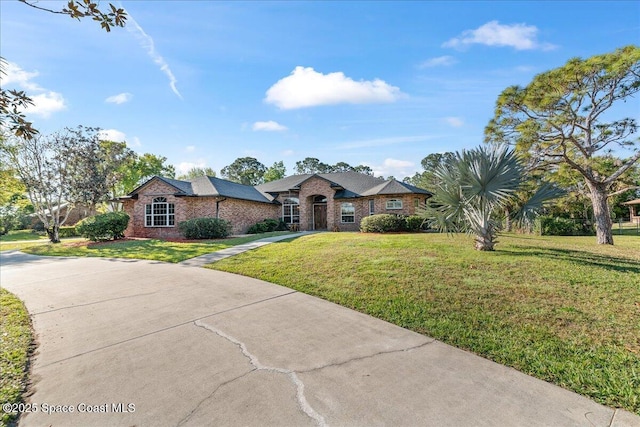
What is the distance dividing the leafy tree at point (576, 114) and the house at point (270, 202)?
23.7 ft

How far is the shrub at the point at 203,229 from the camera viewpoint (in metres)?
17.5

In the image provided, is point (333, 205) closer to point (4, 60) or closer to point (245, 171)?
point (4, 60)

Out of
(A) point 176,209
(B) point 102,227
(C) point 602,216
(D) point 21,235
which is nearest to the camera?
(C) point 602,216

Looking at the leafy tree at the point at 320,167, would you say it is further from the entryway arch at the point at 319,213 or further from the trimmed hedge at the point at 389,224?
the trimmed hedge at the point at 389,224

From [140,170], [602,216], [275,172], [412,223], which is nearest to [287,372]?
[412,223]

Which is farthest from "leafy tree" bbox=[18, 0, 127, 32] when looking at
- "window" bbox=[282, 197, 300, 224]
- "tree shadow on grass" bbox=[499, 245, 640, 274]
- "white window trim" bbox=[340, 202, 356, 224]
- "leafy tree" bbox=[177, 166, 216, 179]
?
"leafy tree" bbox=[177, 166, 216, 179]

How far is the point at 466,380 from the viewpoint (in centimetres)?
322

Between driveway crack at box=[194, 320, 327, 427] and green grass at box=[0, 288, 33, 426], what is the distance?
199 cm

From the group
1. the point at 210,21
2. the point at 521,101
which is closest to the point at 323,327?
the point at 210,21

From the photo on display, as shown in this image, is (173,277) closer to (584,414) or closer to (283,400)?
(283,400)

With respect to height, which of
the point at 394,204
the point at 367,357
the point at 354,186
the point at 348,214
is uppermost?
the point at 354,186

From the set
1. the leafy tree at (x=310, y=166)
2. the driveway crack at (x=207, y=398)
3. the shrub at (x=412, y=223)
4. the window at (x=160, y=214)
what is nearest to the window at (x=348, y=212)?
the shrub at (x=412, y=223)

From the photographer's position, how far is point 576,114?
15133 millimetres

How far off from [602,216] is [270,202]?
2045 centimetres
